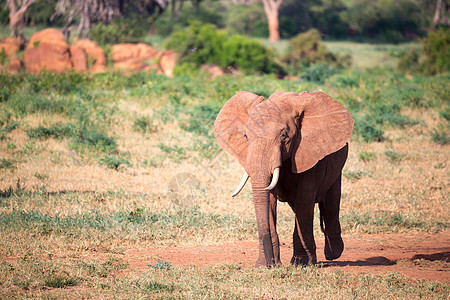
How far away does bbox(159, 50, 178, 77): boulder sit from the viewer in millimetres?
A: 24000

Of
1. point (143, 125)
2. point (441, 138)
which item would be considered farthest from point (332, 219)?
point (143, 125)

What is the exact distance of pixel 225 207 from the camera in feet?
28.3

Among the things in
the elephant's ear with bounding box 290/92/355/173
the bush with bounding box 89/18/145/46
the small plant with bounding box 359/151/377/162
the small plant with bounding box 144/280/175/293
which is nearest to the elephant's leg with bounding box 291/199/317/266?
the elephant's ear with bounding box 290/92/355/173

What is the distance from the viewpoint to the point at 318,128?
5.46 meters

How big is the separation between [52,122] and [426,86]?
1141cm

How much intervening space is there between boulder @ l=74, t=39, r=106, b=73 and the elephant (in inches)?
703

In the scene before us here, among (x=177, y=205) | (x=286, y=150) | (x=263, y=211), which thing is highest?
(x=286, y=150)

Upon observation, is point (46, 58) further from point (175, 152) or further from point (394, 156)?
point (394, 156)

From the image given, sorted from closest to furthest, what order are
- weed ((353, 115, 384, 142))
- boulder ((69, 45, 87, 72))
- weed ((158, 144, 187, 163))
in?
weed ((158, 144, 187, 163))
weed ((353, 115, 384, 142))
boulder ((69, 45, 87, 72))

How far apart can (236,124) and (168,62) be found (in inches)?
750

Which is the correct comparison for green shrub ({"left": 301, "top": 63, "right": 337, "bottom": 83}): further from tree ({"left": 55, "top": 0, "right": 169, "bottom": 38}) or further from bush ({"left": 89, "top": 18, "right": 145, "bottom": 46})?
tree ({"left": 55, "top": 0, "right": 169, "bottom": 38})

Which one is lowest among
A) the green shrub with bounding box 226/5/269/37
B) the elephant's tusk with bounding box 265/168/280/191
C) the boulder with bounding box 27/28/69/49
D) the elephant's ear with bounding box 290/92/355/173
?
the green shrub with bounding box 226/5/269/37

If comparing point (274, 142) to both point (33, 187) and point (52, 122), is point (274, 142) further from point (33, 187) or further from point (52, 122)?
point (52, 122)

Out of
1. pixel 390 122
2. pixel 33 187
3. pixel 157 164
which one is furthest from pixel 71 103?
pixel 390 122
